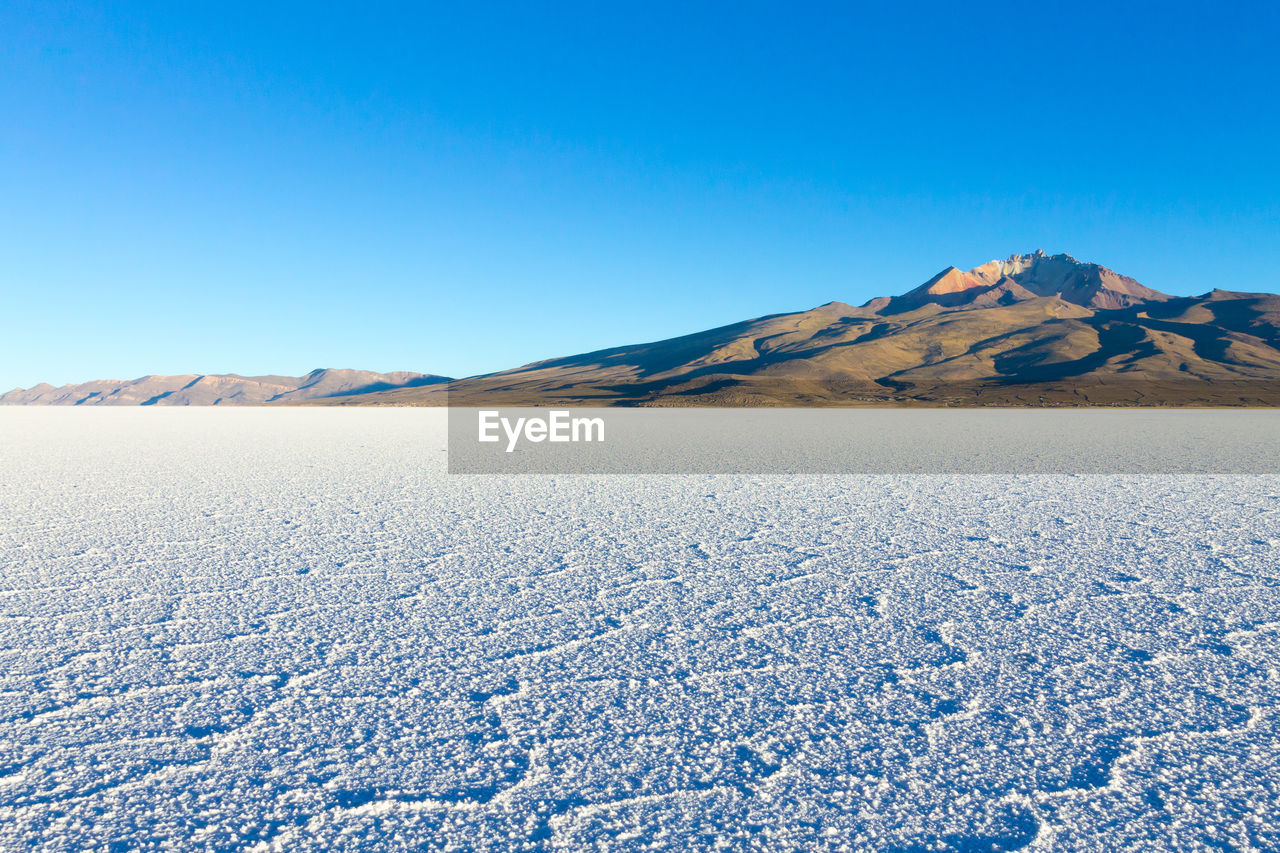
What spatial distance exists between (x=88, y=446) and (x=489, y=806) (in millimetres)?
24651

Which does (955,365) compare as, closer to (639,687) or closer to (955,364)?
(955,364)

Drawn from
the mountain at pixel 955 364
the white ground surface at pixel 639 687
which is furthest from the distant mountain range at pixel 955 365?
the white ground surface at pixel 639 687

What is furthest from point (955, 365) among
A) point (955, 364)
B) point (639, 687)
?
point (639, 687)

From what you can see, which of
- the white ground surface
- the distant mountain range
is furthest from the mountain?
the white ground surface

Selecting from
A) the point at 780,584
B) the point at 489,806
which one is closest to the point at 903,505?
the point at 780,584

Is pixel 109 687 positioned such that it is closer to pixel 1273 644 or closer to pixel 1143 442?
pixel 1273 644

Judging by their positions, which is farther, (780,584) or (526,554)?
(526,554)

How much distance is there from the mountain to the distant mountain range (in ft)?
1.25

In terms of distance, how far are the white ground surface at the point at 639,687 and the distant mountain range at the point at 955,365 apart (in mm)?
84001

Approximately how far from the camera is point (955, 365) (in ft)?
458

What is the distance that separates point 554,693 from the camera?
3980 millimetres

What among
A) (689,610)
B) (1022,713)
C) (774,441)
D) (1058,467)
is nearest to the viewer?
(1022,713)

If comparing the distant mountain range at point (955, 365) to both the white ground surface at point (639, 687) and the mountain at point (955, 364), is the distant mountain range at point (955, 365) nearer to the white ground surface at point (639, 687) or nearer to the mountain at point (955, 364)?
the mountain at point (955, 364)

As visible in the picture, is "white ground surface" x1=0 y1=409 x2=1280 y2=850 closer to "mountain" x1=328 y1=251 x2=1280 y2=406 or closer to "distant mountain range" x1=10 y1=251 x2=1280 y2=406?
"distant mountain range" x1=10 y1=251 x2=1280 y2=406
